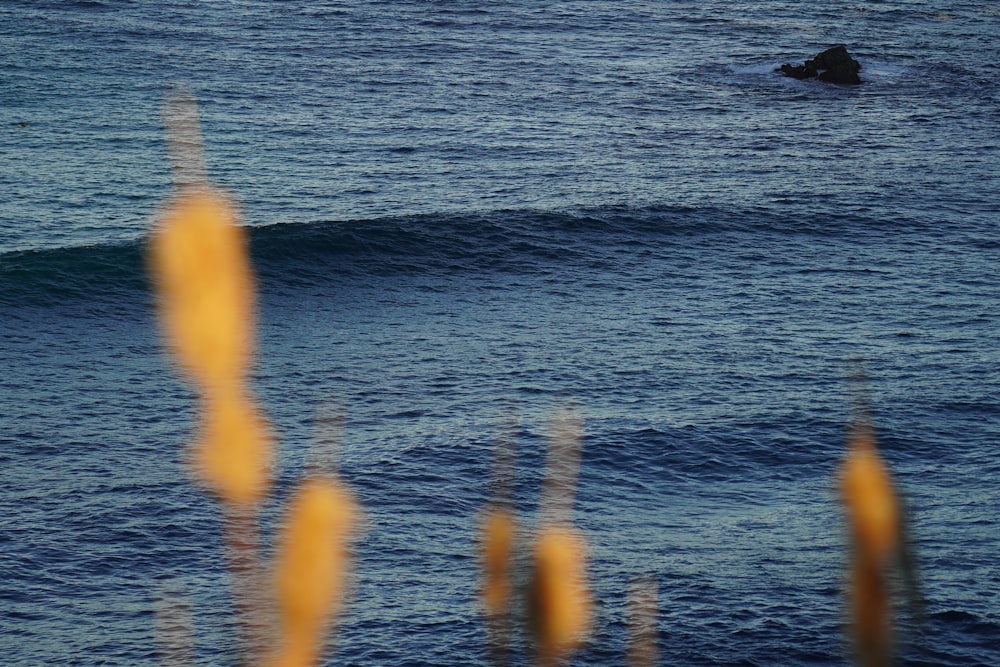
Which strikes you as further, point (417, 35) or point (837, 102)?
point (417, 35)

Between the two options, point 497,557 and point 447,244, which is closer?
point 497,557

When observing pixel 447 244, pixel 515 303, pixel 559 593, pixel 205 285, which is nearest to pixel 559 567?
pixel 559 593

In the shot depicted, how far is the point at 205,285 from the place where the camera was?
227ft

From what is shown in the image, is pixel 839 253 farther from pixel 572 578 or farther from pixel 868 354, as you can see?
pixel 572 578

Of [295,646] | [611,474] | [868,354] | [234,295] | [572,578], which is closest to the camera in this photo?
[295,646]

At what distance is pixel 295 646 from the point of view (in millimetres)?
29484

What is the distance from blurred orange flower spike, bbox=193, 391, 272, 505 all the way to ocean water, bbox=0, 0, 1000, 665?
0.83 m

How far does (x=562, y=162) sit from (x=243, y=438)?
39012mm

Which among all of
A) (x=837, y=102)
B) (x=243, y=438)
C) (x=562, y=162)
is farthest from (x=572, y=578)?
(x=837, y=102)

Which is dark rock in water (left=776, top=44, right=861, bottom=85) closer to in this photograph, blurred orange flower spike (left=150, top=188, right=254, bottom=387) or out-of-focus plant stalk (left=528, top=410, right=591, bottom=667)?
blurred orange flower spike (left=150, top=188, right=254, bottom=387)

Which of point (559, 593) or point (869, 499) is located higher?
point (559, 593)

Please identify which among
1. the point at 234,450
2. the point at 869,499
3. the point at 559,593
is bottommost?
the point at 869,499

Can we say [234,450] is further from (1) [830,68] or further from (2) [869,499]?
(1) [830,68]

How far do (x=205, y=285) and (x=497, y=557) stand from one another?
37.9m
